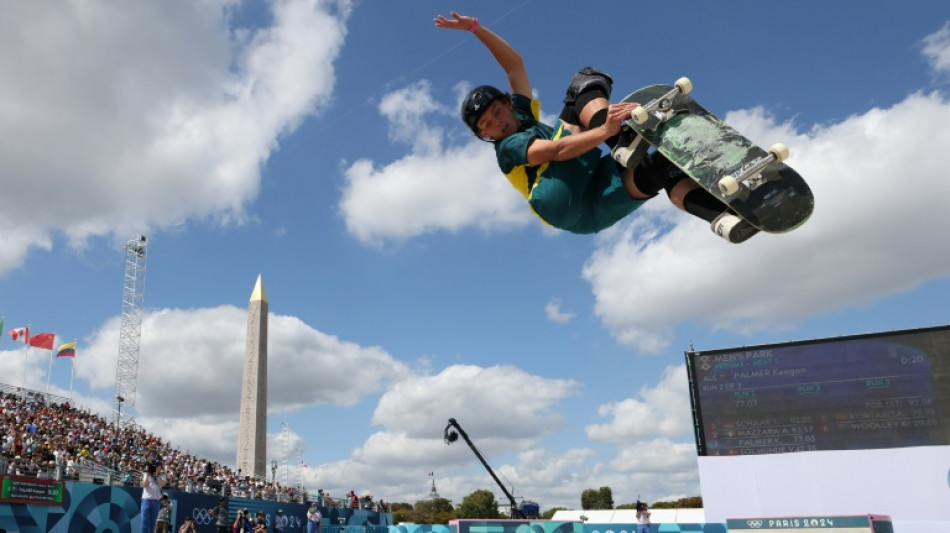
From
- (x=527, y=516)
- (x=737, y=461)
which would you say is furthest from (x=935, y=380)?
(x=527, y=516)

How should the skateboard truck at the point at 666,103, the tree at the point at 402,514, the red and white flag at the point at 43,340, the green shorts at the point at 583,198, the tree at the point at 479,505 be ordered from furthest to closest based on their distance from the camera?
1. the tree at the point at 479,505
2. the tree at the point at 402,514
3. the red and white flag at the point at 43,340
4. the green shorts at the point at 583,198
5. the skateboard truck at the point at 666,103

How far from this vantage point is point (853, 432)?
21172 mm

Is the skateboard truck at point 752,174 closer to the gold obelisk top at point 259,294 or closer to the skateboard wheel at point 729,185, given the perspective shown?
the skateboard wheel at point 729,185

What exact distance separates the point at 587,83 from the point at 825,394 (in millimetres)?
20351

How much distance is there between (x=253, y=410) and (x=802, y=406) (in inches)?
1074

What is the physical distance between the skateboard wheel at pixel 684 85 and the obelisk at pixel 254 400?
119ft

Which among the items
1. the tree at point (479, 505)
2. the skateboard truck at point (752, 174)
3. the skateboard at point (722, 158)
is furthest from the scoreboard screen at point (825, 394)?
the tree at point (479, 505)

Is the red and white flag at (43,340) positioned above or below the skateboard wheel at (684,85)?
above


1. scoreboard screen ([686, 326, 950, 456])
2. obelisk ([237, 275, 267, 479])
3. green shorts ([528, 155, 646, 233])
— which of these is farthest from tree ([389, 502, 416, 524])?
green shorts ([528, 155, 646, 233])

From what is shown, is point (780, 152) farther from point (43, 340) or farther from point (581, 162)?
point (43, 340)

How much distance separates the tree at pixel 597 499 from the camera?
194ft

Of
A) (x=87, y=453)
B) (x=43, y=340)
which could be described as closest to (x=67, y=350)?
(x=43, y=340)

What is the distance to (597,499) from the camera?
6016cm

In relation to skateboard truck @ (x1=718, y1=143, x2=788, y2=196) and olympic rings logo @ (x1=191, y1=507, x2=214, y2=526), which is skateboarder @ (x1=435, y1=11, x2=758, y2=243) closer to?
skateboard truck @ (x1=718, y1=143, x2=788, y2=196)
